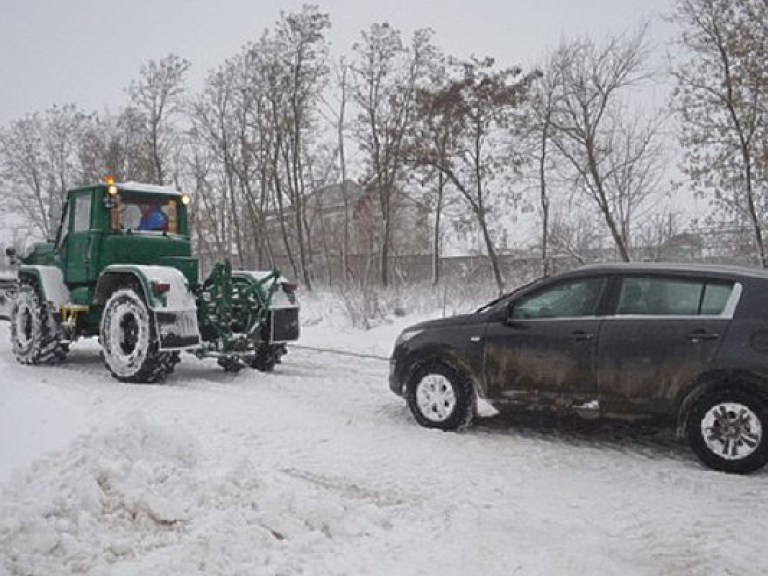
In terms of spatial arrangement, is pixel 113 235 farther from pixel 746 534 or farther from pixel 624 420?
pixel 746 534

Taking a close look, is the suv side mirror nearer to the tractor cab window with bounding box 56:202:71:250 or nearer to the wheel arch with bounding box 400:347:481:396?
the tractor cab window with bounding box 56:202:71:250

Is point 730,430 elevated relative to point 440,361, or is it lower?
lower

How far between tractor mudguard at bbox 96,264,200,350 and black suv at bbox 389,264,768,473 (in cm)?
316

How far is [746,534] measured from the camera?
4320mm

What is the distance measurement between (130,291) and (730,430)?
24.1 ft

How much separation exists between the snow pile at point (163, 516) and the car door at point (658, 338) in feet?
8.50

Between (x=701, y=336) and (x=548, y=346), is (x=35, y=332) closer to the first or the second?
(x=548, y=346)

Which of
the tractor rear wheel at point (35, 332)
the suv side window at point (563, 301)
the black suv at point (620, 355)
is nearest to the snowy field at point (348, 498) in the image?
the black suv at point (620, 355)

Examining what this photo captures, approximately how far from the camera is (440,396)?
271 inches

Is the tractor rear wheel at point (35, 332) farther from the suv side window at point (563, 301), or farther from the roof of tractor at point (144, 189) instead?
the suv side window at point (563, 301)

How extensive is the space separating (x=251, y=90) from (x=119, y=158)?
9950mm

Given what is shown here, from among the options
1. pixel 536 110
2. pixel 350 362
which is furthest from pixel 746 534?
pixel 536 110

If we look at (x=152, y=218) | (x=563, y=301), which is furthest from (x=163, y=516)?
(x=152, y=218)

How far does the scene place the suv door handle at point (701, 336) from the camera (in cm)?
561
